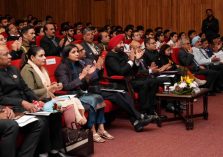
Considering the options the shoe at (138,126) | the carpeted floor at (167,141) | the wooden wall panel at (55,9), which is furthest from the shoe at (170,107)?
the wooden wall panel at (55,9)

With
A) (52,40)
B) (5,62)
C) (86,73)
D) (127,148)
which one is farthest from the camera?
(52,40)

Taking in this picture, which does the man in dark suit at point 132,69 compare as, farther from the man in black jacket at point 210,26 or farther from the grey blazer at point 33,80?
the man in black jacket at point 210,26

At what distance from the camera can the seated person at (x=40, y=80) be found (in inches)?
167

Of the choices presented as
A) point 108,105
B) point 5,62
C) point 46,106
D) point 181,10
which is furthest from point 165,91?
point 181,10

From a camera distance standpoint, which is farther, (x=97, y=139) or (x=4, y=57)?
(x=97, y=139)

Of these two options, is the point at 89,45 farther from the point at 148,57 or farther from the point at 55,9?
the point at 55,9

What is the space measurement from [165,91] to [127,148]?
1360mm

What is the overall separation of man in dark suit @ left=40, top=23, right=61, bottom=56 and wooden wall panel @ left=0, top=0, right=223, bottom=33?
20.5 feet

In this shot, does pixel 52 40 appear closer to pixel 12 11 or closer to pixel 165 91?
pixel 165 91

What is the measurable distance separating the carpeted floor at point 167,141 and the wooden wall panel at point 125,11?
273 inches

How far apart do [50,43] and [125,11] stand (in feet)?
22.3

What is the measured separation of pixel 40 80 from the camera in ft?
14.6

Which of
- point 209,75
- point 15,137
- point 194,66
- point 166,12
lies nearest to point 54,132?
point 15,137

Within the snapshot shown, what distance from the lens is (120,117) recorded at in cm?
608
